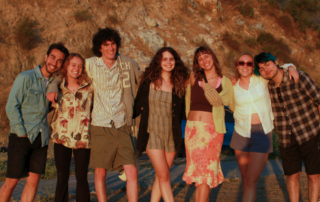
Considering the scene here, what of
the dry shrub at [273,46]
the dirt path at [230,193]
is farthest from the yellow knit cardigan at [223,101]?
the dry shrub at [273,46]

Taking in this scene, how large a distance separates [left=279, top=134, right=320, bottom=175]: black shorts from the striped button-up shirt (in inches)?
90.5

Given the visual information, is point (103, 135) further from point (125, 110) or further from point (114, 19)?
point (114, 19)

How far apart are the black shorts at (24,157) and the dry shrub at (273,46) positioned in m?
20.6

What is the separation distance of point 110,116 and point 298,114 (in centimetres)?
→ 249

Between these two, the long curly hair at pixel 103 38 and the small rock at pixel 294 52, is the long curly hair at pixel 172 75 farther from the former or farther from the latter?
the small rock at pixel 294 52

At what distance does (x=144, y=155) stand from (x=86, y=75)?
5896 mm

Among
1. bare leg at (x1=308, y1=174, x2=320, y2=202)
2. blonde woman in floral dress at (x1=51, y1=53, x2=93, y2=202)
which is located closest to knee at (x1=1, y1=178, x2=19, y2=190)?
blonde woman in floral dress at (x1=51, y1=53, x2=93, y2=202)

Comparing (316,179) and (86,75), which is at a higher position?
(86,75)

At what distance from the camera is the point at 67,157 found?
3.42 metres

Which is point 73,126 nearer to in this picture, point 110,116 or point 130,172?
point 110,116

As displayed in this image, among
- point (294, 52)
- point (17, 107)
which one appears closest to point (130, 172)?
point (17, 107)

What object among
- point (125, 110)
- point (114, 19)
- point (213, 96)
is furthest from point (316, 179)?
point (114, 19)

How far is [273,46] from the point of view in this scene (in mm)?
21234

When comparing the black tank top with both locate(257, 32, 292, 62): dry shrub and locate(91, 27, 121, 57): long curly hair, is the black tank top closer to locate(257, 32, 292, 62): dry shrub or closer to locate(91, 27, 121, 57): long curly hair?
locate(91, 27, 121, 57): long curly hair
